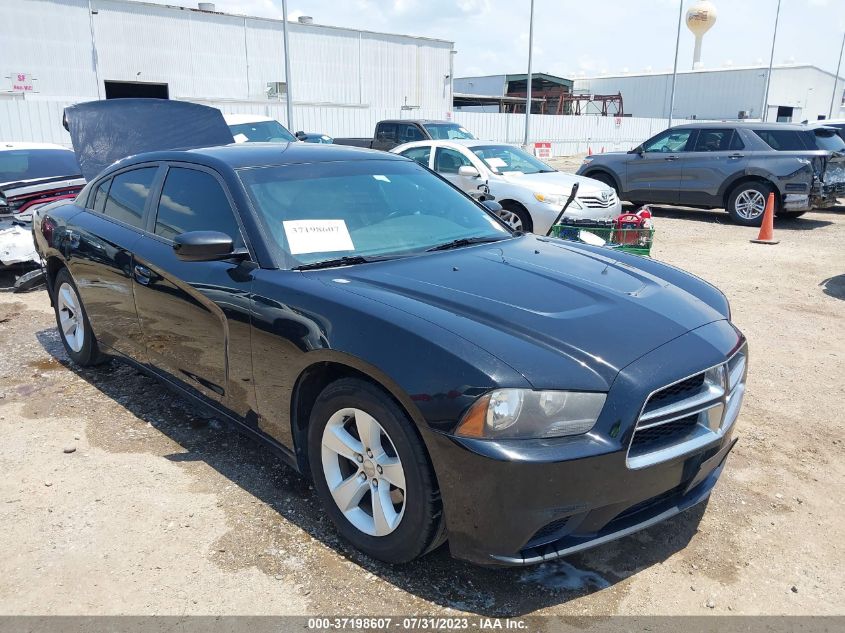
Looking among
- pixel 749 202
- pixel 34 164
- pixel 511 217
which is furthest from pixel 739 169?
pixel 34 164

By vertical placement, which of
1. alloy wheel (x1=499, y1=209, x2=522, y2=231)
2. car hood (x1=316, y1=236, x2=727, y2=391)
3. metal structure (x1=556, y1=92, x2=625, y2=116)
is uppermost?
metal structure (x1=556, y1=92, x2=625, y2=116)

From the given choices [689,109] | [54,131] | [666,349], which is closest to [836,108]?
[689,109]

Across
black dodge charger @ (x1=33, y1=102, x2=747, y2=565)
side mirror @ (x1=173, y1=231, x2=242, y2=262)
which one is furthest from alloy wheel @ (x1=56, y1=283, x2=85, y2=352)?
side mirror @ (x1=173, y1=231, x2=242, y2=262)

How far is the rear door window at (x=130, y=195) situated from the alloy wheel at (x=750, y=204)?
10.9 metres

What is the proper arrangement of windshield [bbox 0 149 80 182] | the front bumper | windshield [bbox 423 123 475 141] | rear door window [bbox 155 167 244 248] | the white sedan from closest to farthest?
the front bumper
rear door window [bbox 155 167 244 248]
windshield [bbox 0 149 80 182]
the white sedan
windshield [bbox 423 123 475 141]

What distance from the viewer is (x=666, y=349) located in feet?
8.27

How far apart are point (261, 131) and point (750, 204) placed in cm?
909

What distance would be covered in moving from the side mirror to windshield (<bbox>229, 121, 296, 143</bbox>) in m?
9.51

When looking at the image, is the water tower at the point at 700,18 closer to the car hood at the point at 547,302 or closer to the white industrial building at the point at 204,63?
the white industrial building at the point at 204,63

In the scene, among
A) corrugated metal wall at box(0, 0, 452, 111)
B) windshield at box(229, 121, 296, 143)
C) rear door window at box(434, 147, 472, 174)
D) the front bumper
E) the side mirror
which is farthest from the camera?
corrugated metal wall at box(0, 0, 452, 111)

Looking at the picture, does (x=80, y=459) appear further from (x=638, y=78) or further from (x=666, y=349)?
(x=638, y=78)

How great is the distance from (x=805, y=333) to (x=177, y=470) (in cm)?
530

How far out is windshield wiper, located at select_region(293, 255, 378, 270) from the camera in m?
3.11

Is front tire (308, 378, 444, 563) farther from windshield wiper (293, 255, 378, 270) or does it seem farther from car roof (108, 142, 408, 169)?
car roof (108, 142, 408, 169)
